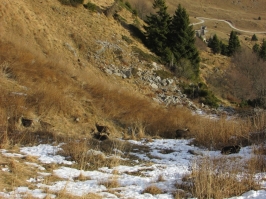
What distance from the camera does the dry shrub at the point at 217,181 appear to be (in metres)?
4.45

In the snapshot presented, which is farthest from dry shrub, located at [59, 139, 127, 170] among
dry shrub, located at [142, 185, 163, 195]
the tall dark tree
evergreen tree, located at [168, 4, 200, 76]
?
evergreen tree, located at [168, 4, 200, 76]

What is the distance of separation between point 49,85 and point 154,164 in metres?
6.32

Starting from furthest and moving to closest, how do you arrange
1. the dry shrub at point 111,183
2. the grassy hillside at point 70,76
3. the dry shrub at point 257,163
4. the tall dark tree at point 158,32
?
the tall dark tree at point 158,32 → the grassy hillside at point 70,76 → the dry shrub at point 257,163 → the dry shrub at point 111,183

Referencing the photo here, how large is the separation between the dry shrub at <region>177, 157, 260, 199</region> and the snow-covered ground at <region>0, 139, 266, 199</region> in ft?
0.52

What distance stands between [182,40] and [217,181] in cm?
2581

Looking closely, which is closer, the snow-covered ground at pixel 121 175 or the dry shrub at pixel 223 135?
the snow-covered ground at pixel 121 175

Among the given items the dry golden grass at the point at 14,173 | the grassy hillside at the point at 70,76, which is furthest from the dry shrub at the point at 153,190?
the grassy hillside at the point at 70,76

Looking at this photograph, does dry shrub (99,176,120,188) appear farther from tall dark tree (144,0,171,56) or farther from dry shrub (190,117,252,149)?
tall dark tree (144,0,171,56)

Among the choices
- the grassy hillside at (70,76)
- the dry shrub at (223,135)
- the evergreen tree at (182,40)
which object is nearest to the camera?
the dry shrub at (223,135)

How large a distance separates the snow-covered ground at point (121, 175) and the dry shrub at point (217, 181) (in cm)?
16

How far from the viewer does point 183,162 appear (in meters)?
6.58

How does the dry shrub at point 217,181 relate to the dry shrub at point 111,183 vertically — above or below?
above

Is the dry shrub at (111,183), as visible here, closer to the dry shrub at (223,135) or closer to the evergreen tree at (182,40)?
the dry shrub at (223,135)

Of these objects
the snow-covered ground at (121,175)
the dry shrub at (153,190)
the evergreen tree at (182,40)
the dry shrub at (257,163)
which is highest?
the evergreen tree at (182,40)
